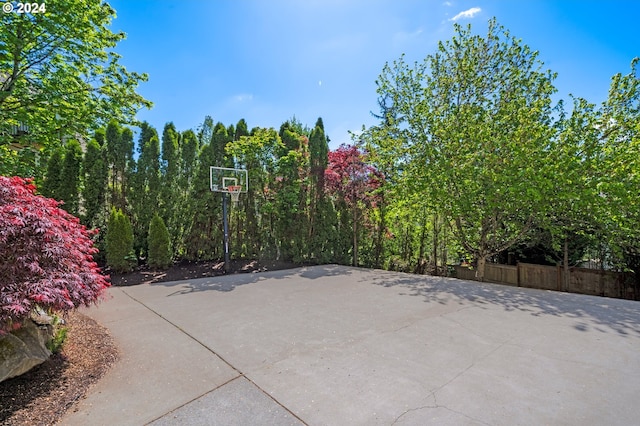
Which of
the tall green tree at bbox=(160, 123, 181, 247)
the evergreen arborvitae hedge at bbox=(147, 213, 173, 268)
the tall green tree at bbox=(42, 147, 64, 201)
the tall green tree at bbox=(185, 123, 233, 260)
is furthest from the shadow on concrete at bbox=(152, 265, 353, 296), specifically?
the tall green tree at bbox=(42, 147, 64, 201)

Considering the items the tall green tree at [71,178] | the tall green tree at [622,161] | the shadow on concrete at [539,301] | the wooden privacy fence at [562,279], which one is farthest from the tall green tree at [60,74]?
the wooden privacy fence at [562,279]

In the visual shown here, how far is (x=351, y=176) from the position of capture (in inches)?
324

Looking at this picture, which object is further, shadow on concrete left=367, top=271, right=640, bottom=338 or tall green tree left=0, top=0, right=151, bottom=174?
tall green tree left=0, top=0, right=151, bottom=174

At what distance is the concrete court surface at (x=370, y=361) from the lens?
175 centimetres

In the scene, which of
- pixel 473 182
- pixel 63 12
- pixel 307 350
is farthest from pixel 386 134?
pixel 63 12

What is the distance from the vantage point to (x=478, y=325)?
10.7ft

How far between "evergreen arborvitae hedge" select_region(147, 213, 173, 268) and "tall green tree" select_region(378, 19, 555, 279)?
5826mm

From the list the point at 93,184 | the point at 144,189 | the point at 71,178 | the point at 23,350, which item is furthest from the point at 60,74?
the point at 23,350

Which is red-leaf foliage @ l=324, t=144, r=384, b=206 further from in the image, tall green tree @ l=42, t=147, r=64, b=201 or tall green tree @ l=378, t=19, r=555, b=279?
tall green tree @ l=42, t=147, r=64, b=201

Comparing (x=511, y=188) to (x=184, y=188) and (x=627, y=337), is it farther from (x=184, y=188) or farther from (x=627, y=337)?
(x=184, y=188)

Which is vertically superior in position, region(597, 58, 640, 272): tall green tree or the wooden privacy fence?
region(597, 58, 640, 272): tall green tree

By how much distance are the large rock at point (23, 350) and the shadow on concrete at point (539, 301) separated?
4.38 meters

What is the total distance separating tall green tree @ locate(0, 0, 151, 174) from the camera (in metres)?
5.89

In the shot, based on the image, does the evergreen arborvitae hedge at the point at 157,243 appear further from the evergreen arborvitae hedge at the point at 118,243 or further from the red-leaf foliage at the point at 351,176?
the red-leaf foliage at the point at 351,176
